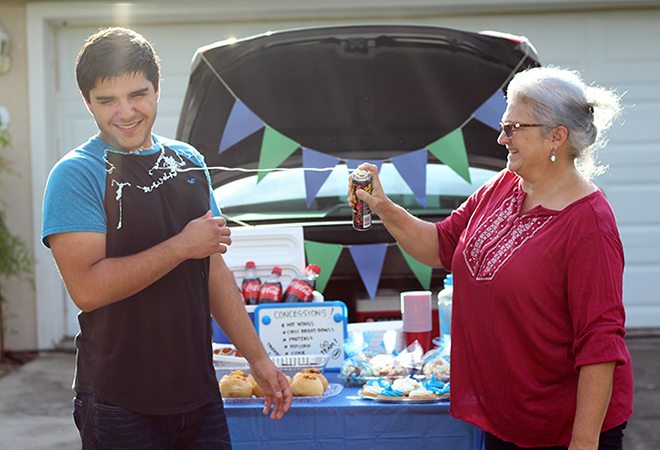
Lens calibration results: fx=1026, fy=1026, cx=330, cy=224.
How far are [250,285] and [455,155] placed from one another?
1117mm

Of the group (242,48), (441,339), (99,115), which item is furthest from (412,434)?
(242,48)

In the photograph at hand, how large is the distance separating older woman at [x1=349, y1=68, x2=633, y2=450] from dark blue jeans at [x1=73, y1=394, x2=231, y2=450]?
0.72m

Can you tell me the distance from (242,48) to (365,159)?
0.69 m

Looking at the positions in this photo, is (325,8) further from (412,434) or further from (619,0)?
(412,434)

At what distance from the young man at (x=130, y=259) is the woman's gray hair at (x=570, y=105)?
89 centimetres

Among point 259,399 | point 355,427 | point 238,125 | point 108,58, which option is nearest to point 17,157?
point 238,125

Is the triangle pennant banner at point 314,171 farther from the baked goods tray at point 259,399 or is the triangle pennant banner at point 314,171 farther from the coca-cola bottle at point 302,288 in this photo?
the baked goods tray at point 259,399

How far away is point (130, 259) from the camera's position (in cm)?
241

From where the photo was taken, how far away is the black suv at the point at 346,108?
414cm

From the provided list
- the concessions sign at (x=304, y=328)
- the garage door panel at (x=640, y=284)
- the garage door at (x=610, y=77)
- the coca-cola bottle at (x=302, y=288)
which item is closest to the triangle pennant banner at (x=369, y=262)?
the coca-cola bottle at (x=302, y=288)

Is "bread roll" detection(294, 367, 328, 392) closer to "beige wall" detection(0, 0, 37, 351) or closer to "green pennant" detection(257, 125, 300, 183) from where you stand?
"green pennant" detection(257, 125, 300, 183)

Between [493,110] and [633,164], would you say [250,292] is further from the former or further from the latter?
[633,164]

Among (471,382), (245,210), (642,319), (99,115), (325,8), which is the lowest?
(642,319)

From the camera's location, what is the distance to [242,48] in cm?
424
